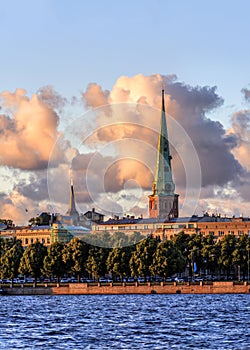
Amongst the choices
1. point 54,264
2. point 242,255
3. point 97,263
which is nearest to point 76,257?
point 54,264

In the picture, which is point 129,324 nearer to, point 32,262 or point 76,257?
point 76,257

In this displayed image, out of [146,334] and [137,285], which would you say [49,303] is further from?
[146,334]

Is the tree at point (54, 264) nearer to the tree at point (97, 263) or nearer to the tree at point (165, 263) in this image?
the tree at point (97, 263)

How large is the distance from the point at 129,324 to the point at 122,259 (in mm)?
78254

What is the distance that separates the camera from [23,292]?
178500 mm

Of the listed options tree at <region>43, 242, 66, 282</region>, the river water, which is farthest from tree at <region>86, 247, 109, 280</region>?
the river water

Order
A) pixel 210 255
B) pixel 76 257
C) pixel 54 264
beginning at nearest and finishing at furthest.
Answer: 1. pixel 76 257
2. pixel 54 264
3. pixel 210 255

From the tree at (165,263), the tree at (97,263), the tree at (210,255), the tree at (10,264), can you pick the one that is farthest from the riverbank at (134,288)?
the tree at (210,255)

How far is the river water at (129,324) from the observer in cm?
8450

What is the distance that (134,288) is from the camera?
555ft

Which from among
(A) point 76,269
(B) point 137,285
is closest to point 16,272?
(A) point 76,269

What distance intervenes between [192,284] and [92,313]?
4778 centimetres

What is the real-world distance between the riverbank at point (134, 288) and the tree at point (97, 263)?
18.9ft

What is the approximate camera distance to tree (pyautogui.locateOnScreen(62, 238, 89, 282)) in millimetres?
185375
